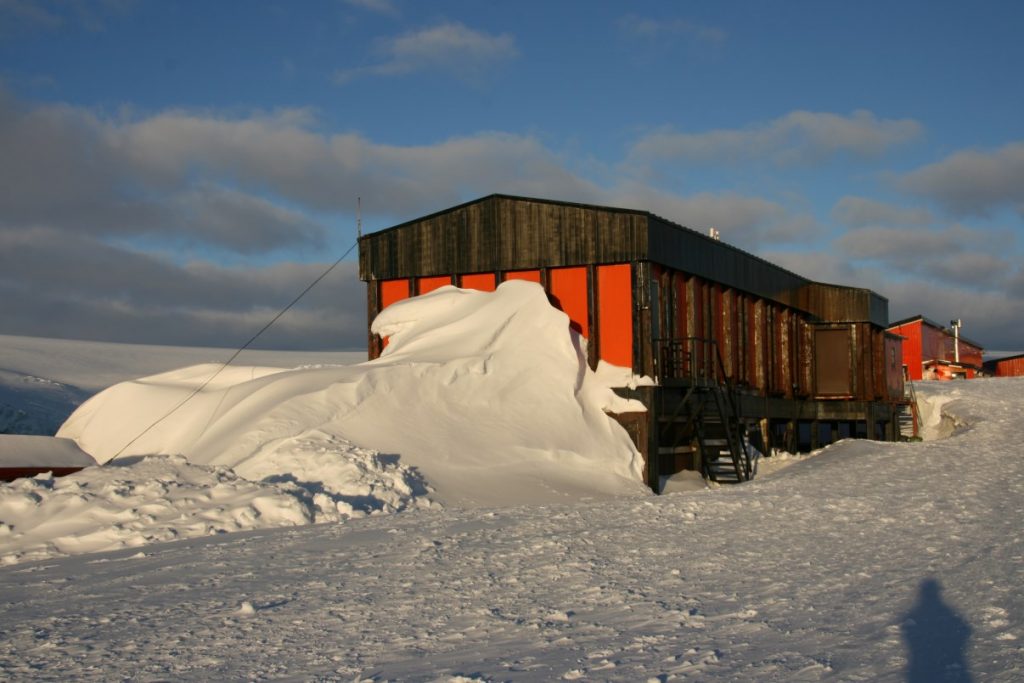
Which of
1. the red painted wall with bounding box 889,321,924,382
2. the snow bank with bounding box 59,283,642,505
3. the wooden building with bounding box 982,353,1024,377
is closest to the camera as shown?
the snow bank with bounding box 59,283,642,505

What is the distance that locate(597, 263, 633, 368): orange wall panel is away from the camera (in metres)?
23.3

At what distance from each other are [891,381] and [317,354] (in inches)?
1903

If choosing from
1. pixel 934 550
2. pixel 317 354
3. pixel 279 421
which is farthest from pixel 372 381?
pixel 317 354

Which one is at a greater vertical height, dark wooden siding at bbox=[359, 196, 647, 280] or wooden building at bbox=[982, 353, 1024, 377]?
dark wooden siding at bbox=[359, 196, 647, 280]

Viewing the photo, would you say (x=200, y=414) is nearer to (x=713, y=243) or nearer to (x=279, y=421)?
(x=279, y=421)

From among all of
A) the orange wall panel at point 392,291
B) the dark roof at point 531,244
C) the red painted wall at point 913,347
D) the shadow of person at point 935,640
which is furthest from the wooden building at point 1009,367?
the shadow of person at point 935,640

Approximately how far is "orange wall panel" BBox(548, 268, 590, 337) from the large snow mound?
0.44m

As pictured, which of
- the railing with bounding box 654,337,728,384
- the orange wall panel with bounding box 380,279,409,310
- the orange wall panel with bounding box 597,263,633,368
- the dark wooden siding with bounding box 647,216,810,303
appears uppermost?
the dark wooden siding with bounding box 647,216,810,303

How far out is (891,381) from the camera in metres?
37.8

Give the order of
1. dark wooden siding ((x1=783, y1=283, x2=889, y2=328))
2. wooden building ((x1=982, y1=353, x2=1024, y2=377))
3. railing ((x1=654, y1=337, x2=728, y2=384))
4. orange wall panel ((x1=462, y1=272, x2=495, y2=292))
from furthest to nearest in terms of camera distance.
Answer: wooden building ((x1=982, y1=353, x2=1024, y2=377))
dark wooden siding ((x1=783, y1=283, x2=889, y2=328))
orange wall panel ((x1=462, y1=272, x2=495, y2=292))
railing ((x1=654, y1=337, x2=728, y2=384))

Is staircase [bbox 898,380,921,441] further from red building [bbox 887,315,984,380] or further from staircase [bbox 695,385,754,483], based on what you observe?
staircase [bbox 695,385,754,483]

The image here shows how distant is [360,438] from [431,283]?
28.2 feet

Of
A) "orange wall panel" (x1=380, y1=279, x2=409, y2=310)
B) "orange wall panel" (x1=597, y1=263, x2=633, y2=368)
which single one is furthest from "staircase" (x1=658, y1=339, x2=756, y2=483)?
"orange wall panel" (x1=380, y1=279, x2=409, y2=310)

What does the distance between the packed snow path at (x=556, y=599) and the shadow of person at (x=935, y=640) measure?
0.9 inches
